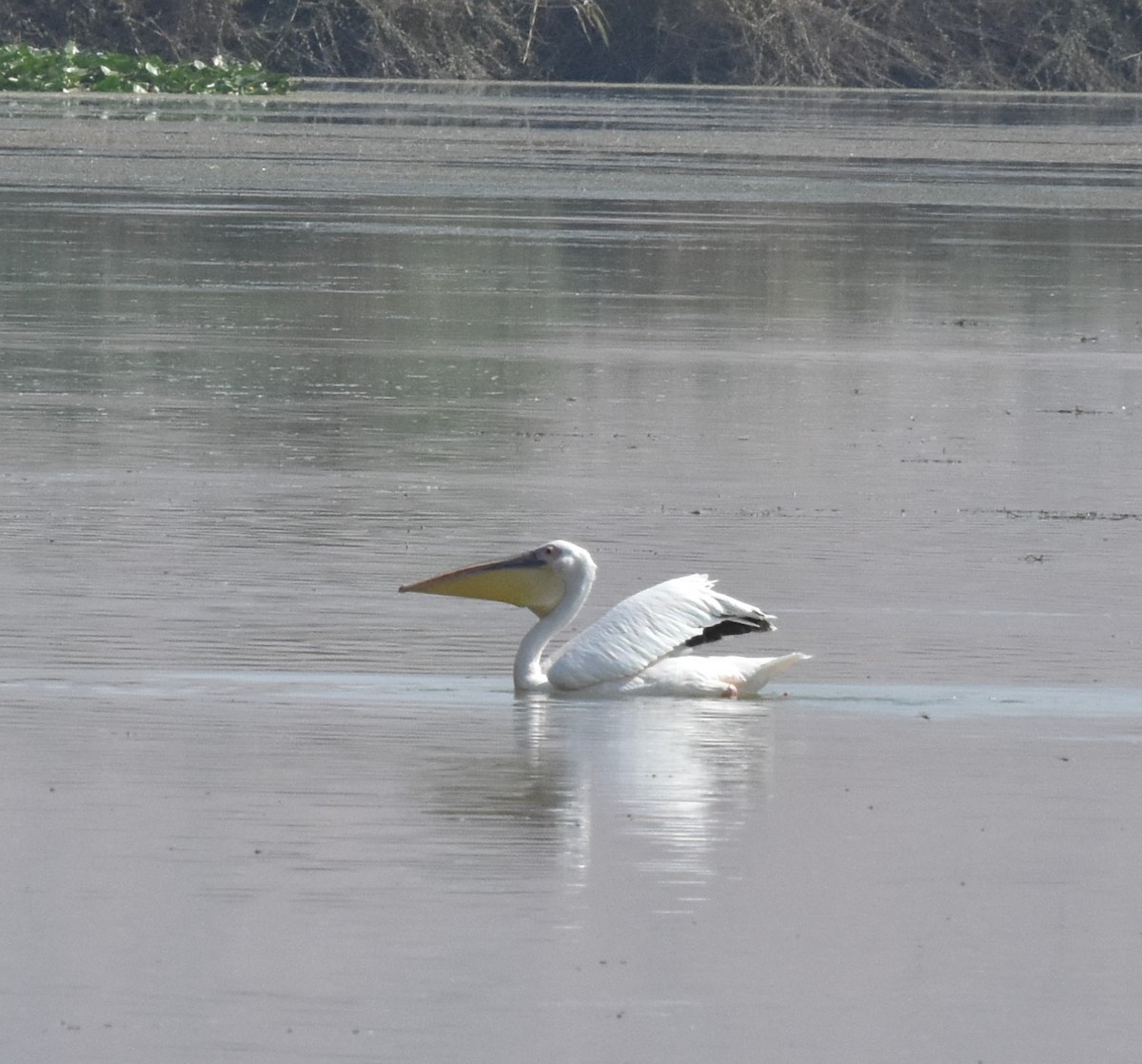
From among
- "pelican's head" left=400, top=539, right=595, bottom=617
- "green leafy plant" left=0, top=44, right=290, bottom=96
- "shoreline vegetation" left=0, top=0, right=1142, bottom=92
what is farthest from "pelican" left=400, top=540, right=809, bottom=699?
"shoreline vegetation" left=0, top=0, right=1142, bottom=92

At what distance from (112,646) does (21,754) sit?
164 cm

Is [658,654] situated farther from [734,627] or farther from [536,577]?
[536,577]

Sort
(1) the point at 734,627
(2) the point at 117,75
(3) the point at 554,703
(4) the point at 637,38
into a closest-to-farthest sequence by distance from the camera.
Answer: (3) the point at 554,703 → (1) the point at 734,627 → (2) the point at 117,75 → (4) the point at 637,38

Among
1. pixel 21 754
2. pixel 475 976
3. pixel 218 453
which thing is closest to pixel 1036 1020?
pixel 475 976

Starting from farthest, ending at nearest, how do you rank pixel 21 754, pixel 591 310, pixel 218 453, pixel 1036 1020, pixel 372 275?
pixel 372 275, pixel 591 310, pixel 218 453, pixel 21 754, pixel 1036 1020

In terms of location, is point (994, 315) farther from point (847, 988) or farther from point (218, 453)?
point (847, 988)

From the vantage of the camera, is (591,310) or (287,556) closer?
(287,556)

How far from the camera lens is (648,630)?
9398 millimetres

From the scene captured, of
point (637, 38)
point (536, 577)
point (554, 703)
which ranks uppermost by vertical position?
point (637, 38)

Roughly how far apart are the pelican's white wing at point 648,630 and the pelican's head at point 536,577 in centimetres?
32

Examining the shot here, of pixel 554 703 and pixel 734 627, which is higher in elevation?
pixel 734 627

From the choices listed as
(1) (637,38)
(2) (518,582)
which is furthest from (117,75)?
(2) (518,582)

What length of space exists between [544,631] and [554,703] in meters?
0.35

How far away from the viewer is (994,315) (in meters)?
23.4
